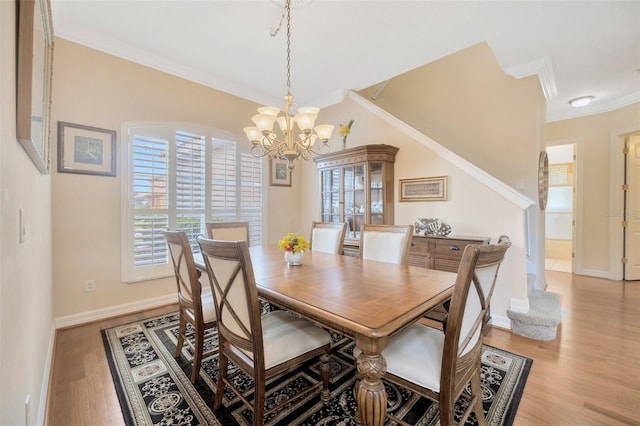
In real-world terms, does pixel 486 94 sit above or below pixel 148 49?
below

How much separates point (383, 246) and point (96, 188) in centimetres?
297

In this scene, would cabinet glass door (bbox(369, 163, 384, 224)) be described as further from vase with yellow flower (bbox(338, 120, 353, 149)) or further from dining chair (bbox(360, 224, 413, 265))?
dining chair (bbox(360, 224, 413, 265))

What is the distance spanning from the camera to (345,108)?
4242mm

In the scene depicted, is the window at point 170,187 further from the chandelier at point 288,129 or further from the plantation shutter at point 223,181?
the chandelier at point 288,129

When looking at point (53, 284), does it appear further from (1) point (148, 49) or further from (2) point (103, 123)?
(1) point (148, 49)

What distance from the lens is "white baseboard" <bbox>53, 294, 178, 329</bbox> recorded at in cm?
264

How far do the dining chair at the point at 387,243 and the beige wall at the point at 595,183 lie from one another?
14.8 ft

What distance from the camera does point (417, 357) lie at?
1.29 m

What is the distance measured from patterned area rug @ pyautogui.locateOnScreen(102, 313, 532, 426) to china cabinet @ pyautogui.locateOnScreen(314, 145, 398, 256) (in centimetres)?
174

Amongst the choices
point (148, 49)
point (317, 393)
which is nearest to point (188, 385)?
point (317, 393)

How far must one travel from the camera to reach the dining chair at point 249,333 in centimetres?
129

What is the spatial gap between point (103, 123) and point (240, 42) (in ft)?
5.51

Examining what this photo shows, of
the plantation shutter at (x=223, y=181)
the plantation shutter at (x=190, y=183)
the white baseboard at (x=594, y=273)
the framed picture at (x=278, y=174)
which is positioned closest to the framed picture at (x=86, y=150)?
the plantation shutter at (x=190, y=183)

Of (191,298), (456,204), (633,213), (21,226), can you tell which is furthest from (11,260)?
(633,213)
